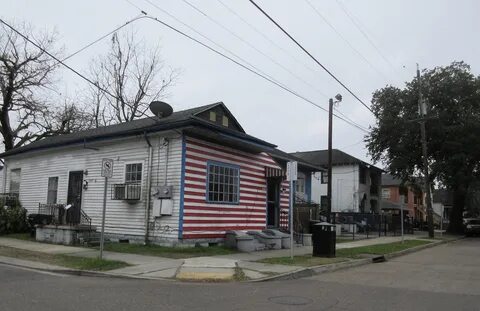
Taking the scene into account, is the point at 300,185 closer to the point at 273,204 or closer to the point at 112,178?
the point at 273,204

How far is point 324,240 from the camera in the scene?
51.8 ft

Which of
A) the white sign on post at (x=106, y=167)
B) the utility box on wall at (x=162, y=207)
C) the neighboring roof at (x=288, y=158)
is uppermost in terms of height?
the neighboring roof at (x=288, y=158)

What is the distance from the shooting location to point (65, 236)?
17625 mm

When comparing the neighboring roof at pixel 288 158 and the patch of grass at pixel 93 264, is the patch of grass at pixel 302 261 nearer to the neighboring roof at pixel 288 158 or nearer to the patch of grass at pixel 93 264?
the patch of grass at pixel 93 264

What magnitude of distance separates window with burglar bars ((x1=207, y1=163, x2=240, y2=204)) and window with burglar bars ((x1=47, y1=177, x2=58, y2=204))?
7913 mm

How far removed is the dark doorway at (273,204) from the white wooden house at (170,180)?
5 centimetres

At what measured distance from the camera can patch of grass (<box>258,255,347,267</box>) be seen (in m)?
13.6

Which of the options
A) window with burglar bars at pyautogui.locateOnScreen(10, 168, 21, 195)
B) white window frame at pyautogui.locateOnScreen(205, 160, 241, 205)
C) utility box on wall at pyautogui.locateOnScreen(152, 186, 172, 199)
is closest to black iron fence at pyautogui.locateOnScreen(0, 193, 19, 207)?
window with burglar bars at pyautogui.locateOnScreen(10, 168, 21, 195)

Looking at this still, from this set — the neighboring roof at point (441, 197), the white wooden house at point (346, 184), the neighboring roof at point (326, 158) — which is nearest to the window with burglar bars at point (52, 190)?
the white wooden house at point (346, 184)

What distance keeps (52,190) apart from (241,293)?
581 inches

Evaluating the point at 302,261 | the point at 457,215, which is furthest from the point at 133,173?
the point at 457,215

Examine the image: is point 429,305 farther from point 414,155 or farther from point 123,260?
point 414,155

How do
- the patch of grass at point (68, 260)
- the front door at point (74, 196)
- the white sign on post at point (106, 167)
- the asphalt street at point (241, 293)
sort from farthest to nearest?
the front door at point (74, 196) < the white sign on post at point (106, 167) < the patch of grass at point (68, 260) < the asphalt street at point (241, 293)

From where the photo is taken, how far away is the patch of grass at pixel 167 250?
1486cm
